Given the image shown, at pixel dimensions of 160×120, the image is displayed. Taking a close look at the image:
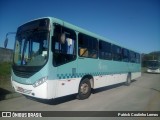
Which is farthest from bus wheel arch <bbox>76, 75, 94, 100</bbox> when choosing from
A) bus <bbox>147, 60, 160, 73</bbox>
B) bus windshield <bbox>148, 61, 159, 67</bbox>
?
bus windshield <bbox>148, 61, 159, 67</bbox>

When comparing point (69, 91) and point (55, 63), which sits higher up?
point (55, 63)

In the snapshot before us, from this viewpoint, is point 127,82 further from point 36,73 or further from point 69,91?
point 36,73

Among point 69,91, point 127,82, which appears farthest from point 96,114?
point 127,82

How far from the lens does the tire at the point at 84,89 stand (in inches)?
342

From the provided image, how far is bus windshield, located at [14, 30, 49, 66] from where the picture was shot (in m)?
6.86

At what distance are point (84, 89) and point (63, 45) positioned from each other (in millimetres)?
2730

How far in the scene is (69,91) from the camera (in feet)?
25.3

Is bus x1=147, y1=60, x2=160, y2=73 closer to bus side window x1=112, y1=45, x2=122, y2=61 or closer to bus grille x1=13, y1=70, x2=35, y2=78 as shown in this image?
bus side window x1=112, y1=45, x2=122, y2=61

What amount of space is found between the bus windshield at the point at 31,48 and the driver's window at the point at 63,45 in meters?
0.40

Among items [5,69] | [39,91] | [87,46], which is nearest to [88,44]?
[87,46]

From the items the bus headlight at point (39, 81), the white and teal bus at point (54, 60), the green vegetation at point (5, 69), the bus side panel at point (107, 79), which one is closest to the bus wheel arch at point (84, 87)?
the white and teal bus at point (54, 60)

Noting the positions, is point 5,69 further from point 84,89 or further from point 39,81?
point 39,81

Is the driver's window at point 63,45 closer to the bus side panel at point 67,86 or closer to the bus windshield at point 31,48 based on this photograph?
the bus windshield at point 31,48

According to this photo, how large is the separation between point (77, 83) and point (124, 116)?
8.82 feet
